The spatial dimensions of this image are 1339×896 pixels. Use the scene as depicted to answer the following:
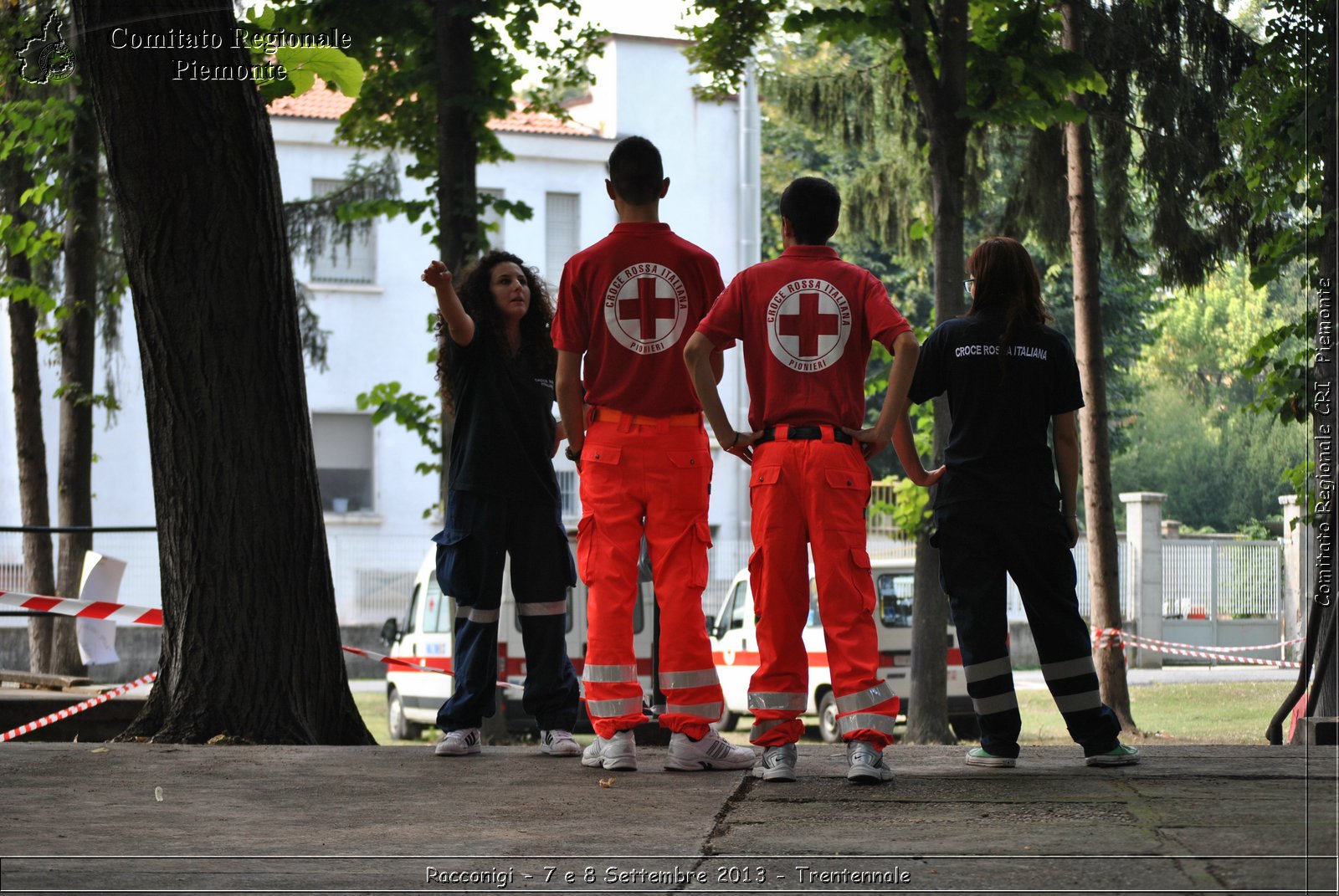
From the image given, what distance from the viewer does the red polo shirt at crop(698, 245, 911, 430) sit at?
5168 millimetres

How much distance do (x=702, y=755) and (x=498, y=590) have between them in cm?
120

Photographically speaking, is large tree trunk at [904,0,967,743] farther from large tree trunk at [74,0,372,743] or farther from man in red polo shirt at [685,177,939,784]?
man in red polo shirt at [685,177,939,784]

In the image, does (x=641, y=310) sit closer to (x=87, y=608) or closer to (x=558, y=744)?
(x=558, y=744)

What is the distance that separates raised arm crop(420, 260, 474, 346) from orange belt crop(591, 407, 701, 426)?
0.73 metres

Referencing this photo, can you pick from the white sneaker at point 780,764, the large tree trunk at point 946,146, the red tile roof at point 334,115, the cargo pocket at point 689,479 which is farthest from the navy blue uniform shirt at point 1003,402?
the red tile roof at point 334,115

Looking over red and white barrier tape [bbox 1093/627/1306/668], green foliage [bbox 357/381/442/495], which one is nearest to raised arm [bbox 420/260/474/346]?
red and white barrier tape [bbox 1093/627/1306/668]

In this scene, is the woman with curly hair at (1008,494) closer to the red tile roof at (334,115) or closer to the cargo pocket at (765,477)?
the cargo pocket at (765,477)

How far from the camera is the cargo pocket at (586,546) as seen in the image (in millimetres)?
5457

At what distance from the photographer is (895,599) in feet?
58.1

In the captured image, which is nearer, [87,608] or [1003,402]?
[1003,402]

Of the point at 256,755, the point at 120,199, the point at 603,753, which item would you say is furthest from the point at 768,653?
the point at 120,199

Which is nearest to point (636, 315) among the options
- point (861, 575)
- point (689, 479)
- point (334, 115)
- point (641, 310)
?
point (641, 310)

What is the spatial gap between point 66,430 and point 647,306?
10731 mm

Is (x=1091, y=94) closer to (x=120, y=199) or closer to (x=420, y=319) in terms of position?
(x=120, y=199)
